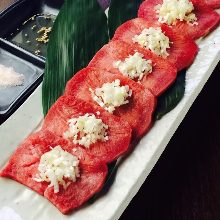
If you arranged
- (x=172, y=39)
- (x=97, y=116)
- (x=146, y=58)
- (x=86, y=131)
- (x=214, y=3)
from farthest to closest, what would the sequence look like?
(x=214, y=3)
(x=172, y=39)
(x=146, y=58)
(x=97, y=116)
(x=86, y=131)

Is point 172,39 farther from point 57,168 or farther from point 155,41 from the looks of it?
point 57,168

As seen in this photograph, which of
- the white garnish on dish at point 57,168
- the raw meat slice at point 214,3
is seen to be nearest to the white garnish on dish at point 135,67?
the white garnish on dish at point 57,168

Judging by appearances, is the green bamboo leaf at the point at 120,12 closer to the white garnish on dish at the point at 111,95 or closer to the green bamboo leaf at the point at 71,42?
the green bamboo leaf at the point at 71,42

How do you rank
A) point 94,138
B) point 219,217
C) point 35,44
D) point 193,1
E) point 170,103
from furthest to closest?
point 35,44, point 193,1, point 170,103, point 219,217, point 94,138

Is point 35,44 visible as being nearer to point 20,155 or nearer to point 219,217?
point 20,155

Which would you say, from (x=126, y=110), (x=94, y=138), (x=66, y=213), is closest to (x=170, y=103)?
(x=126, y=110)

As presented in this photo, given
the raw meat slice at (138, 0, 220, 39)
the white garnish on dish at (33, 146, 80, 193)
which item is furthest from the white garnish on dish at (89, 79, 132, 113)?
the raw meat slice at (138, 0, 220, 39)

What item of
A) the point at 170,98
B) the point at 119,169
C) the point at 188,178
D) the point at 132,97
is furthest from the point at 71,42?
the point at 188,178
